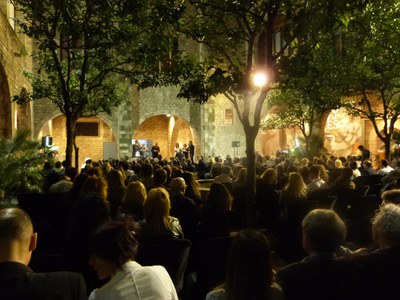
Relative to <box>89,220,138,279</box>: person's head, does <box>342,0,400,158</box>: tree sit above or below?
above

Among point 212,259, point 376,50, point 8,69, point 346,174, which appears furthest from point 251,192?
point 8,69

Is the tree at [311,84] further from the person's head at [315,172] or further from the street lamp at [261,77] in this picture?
the person's head at [315,172]

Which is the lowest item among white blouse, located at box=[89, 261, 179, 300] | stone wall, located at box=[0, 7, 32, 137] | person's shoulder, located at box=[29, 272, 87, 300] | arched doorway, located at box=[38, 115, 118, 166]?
white blouse, located at box=[89, 261, 179, 300]

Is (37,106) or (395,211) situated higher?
(37,106)

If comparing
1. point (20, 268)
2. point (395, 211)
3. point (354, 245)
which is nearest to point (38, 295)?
point (20, 268)

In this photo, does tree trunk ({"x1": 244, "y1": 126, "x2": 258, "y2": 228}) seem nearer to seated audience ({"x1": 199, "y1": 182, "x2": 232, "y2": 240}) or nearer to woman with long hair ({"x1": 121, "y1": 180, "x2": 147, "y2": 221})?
seated audience ({"x1": 199, "y1": 182, "x2": 232, "y2": 240})

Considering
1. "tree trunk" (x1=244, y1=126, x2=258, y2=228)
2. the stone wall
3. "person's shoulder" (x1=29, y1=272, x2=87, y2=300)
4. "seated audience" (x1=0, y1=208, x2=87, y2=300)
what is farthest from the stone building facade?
"person's shoulder" (x1=29, y1=272, x2=87, y2=300)

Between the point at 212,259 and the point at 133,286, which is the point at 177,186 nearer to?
the point at 212,259

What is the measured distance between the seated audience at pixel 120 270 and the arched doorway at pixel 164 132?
30.2 metres

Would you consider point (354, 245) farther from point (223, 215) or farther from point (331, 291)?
point (331, 291)

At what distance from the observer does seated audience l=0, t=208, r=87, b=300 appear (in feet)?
7.00

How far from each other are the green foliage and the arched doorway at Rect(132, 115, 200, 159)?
2395 centimetres

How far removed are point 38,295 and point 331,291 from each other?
1584mm

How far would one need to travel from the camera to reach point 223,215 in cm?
570
